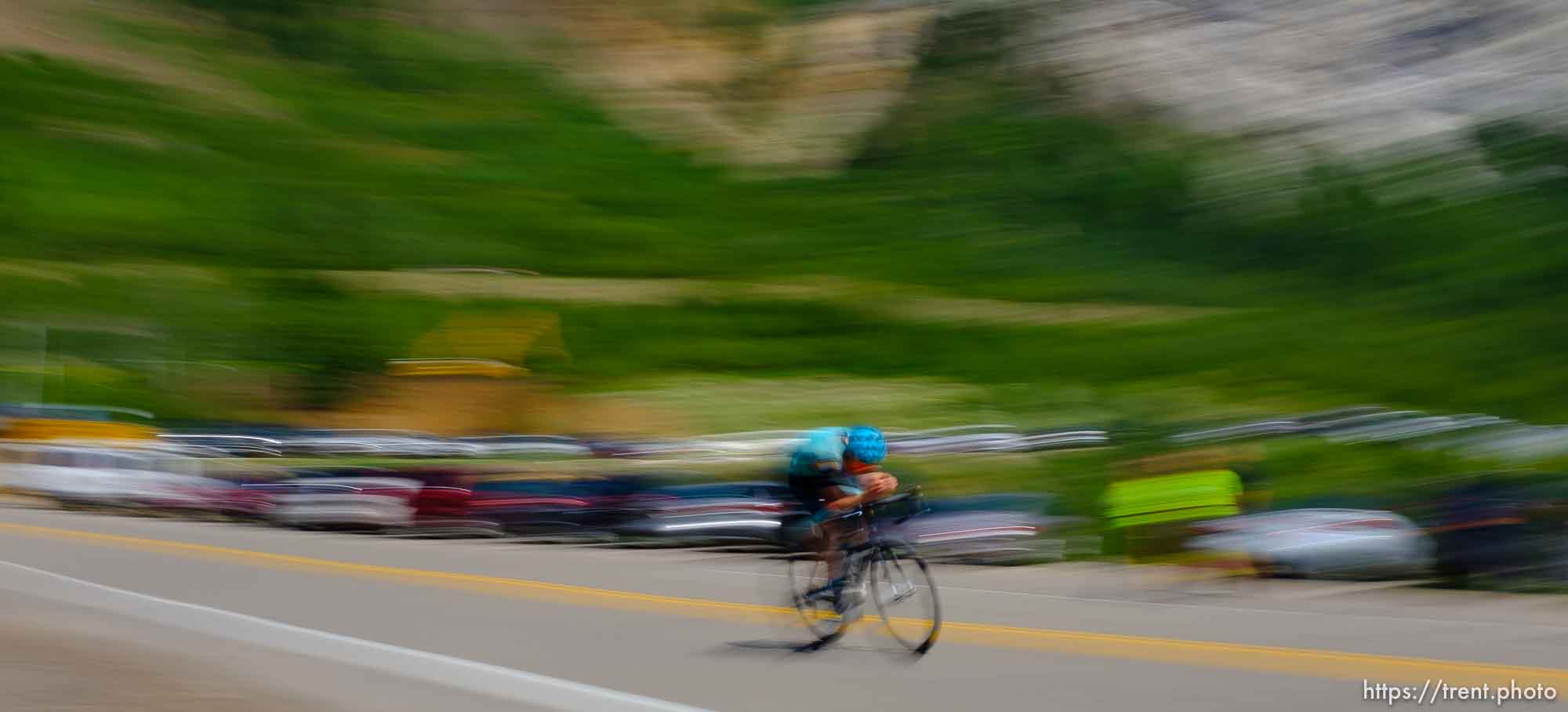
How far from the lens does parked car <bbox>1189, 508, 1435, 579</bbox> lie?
44.1ft

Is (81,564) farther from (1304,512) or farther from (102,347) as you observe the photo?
(102,347)

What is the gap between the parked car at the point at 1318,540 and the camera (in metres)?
13.4

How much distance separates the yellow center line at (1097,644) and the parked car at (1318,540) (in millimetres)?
3187

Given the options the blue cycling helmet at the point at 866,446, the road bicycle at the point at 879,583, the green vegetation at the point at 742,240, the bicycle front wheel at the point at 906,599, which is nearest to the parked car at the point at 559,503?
the green vegetation at the point at 742,240

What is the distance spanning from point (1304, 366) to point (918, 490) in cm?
7536

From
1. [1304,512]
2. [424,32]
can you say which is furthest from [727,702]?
[424,32]

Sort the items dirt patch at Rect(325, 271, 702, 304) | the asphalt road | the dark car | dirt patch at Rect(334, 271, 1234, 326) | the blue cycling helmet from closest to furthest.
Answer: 1. the asphalt road
2. the blue cycling helmet
3. the dark car
4. dirt patch at Rect(325, 271, 702, 304)
5. dirt patch at Rect(334, 271, 1234, 326)

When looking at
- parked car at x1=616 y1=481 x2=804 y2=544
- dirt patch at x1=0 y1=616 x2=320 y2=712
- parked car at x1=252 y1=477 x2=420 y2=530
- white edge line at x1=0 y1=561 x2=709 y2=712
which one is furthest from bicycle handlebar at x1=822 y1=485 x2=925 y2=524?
parked car at x1=252 y1=477 x2=420 y2=530

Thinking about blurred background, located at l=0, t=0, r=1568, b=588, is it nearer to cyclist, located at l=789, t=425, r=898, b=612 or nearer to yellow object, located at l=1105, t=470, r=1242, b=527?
yellow object, located at l=1105, t=470, r=1242, b=527

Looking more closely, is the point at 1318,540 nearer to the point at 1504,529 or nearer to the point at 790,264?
the point at 1504,529

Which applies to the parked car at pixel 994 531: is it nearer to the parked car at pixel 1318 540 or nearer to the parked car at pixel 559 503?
the parked car at pixel 1318 540

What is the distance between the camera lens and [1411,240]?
363ft

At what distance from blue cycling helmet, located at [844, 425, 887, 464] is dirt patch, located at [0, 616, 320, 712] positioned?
323 cm

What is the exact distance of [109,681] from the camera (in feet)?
29.4
